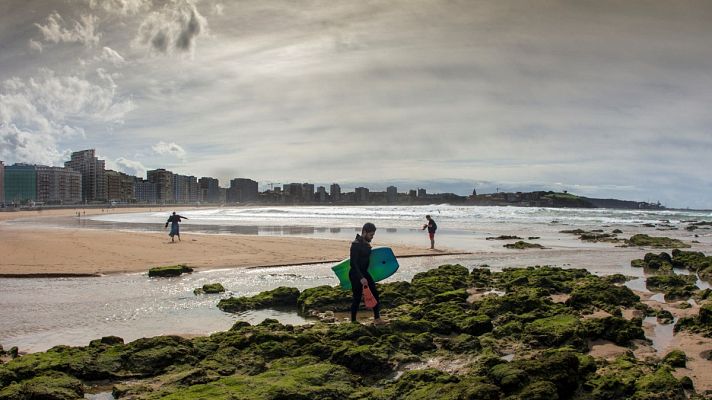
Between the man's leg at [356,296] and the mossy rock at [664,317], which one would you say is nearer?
the man's leg at [356,296]

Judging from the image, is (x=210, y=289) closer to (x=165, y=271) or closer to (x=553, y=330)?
(x=165, y=271)

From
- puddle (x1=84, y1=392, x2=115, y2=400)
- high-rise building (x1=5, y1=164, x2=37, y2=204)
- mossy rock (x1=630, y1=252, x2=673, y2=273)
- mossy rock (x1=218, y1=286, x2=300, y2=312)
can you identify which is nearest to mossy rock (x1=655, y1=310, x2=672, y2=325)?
mossy rock (x1=218, y1=286, x2=300, y2=312)

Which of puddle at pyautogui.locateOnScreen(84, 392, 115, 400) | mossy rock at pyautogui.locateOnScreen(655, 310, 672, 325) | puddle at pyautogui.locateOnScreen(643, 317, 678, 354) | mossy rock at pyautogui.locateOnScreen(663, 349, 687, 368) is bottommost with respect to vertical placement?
puddle at pyautogui.locateOnScreen(84, 392, 115, 400)

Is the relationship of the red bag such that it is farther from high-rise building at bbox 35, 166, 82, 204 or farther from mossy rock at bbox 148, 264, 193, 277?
high-rise building at bbox 35, 166, 82, 204

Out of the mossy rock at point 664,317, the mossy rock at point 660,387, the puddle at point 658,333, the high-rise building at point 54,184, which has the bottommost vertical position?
the puddle at point 658,333

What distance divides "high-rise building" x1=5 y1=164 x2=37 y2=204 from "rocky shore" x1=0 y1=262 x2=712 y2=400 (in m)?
216

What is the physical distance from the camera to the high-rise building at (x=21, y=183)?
18525cm

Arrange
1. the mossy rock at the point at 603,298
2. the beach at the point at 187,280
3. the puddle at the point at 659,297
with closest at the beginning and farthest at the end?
1. the beach at the point at 187,280
2. the mossy rock at the point at 603,298
3. the puddle at the point at 659,297

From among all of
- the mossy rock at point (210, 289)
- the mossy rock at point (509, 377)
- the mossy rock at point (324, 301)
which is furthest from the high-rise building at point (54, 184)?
the mossy rock at point (509, 377)

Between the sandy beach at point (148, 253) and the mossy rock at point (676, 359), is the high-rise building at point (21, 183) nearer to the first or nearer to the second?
the sandy beach at point (148, 253)

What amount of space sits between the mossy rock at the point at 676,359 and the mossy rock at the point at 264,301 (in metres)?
7.77

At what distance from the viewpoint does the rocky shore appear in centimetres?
586

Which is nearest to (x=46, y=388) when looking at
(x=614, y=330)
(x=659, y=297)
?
(x=614, y=330)

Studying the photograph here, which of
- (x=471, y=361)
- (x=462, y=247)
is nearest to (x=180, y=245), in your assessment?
(x=462, y=247)
